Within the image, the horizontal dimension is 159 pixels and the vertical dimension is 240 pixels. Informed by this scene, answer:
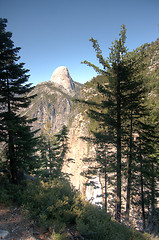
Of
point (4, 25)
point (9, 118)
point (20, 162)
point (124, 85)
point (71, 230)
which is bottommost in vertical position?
point (71, 230)

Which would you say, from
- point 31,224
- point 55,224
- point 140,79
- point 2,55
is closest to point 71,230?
point 55,224

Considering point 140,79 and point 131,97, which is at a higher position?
point 140,79

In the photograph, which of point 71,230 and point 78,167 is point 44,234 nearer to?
point 71,230

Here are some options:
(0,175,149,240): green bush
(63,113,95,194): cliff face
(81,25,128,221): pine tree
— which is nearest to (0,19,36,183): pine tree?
(0,175,149,240): green bush

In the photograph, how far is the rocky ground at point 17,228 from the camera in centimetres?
336

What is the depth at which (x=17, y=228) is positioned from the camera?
3715mm

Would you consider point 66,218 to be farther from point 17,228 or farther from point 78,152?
point 78,152

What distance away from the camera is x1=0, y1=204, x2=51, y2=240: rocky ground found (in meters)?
3.36

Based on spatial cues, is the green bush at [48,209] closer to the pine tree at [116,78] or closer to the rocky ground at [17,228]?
the rocky ground at [17,228]

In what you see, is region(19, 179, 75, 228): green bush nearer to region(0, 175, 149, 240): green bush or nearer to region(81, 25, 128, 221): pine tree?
region(0, 175, 149, 240): green bush

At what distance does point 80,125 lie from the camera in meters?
39.3

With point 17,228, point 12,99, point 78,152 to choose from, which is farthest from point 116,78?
point 78,152

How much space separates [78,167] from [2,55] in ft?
99.3

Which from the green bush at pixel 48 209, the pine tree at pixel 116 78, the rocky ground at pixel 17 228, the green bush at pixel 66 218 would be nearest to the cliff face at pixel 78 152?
the pine tree at pixel 116 78
